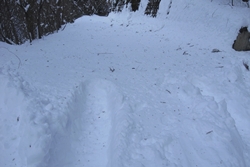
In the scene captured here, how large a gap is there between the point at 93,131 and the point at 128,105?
3.32 feet

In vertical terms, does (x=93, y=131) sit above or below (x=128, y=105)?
below

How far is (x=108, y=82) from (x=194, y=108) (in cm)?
248

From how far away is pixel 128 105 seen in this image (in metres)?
4.12

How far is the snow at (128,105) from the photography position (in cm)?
297

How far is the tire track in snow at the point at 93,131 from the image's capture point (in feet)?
9.77

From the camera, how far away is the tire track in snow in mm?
2979

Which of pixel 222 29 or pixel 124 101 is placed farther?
pixel 222 29

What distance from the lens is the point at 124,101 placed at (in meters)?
4.27

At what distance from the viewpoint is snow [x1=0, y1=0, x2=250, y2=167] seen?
117 inches

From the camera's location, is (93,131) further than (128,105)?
No

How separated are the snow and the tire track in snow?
0.02 metres

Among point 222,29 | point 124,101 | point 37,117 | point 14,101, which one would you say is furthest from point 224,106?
point 222,29

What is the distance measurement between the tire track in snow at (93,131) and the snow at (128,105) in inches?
0.8

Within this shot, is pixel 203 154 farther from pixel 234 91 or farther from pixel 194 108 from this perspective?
pixel 234 91
